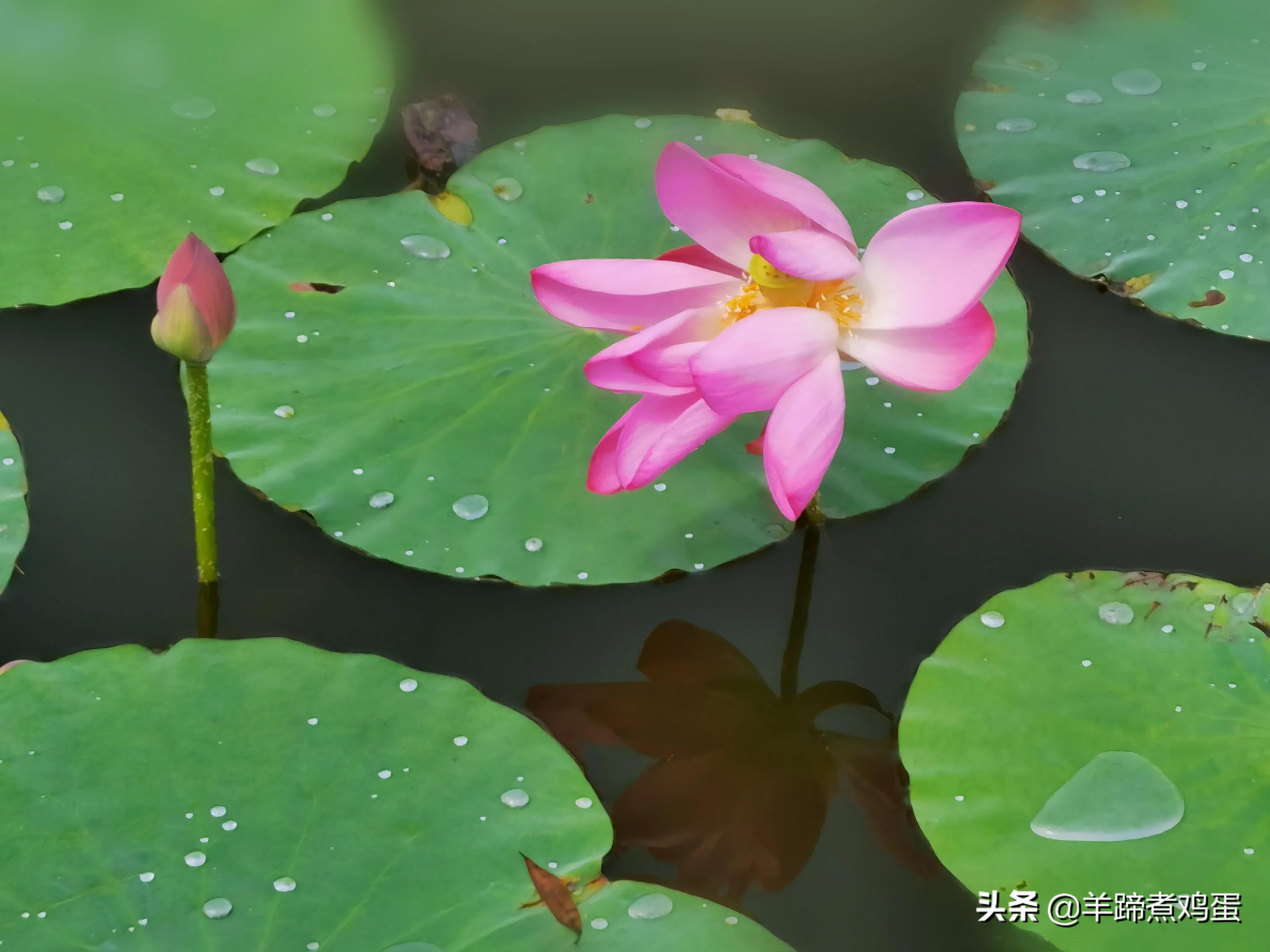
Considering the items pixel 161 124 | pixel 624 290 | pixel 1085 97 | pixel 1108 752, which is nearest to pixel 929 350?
pixel 624 290

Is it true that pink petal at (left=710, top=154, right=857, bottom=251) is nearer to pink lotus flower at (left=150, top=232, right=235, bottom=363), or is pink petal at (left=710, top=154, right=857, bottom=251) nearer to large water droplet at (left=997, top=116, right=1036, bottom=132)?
pink lotus flower at (left=150, top=232, right=235, bottom=363)

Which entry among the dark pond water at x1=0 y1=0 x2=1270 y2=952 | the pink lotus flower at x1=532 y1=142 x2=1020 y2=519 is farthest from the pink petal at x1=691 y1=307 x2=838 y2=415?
the dark pond water at x1=0 y1=0 x2=1270 y2=952

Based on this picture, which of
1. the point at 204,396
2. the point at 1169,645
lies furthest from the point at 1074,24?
the point at 204,396

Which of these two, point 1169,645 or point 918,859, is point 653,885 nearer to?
point 918,859

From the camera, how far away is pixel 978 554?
4.69ft

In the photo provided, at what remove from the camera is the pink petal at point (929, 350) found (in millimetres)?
1124

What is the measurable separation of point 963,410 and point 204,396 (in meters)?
0.97

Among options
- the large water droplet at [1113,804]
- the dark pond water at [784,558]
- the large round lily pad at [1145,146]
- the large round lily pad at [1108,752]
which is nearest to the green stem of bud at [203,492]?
the dark pond water at [784,558]

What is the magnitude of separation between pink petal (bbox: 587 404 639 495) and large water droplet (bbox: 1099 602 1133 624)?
600 millimetres

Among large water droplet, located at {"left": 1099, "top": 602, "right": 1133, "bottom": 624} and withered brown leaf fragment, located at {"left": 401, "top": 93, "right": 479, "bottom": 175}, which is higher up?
withered brown leaf fragment, located at {"left": 401, "top": 93, "right": 479, "bottom": 175}

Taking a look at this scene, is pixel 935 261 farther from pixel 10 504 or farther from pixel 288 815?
pixel 10 504

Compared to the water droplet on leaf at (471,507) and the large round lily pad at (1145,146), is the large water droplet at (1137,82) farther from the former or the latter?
the water droplet on leaf at (471,507)

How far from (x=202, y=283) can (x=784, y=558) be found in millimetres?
788

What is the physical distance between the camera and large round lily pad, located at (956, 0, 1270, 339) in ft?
5.30
